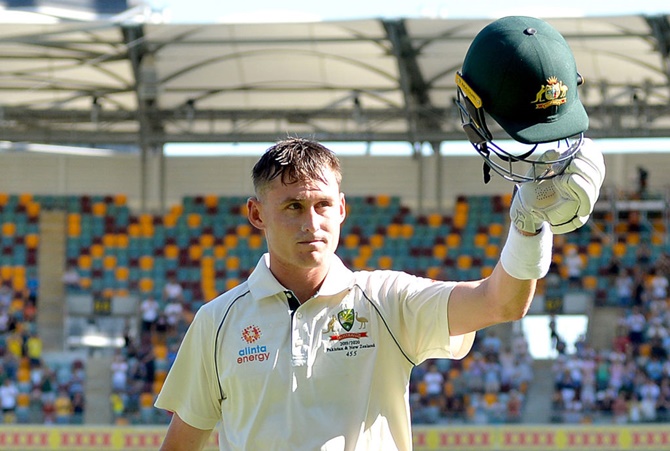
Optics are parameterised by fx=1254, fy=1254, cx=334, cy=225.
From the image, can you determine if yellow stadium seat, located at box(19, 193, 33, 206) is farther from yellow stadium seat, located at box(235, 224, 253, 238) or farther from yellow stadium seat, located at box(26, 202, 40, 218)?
yellow stadium seat, located at box(235, 224, 253, 238)

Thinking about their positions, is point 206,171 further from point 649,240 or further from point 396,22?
point 649,240

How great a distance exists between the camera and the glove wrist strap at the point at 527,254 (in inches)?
112

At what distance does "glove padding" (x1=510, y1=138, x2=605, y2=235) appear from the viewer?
8.72 feet

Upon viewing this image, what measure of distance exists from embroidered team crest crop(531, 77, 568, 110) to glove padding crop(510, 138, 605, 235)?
123mm

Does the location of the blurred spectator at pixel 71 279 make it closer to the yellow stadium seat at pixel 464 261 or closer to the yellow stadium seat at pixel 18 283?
the yellow stadium seat at pixel 18 283

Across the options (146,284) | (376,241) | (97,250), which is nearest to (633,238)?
(376,241)

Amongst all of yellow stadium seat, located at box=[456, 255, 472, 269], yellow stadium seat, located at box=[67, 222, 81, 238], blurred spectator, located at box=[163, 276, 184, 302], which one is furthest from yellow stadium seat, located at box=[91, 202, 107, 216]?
yellow stadium seat, located at box=[456, 255, 472, 269]

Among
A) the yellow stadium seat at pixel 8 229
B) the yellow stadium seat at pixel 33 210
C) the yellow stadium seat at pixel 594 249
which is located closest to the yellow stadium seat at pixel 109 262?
the yellow stadium seat at pixel 33 210

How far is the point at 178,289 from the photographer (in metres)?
22.4

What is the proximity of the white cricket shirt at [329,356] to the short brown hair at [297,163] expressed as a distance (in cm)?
27

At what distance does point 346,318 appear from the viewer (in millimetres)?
3285

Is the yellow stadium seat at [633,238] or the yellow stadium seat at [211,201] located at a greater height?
the yellow stadium seat at [211,201]

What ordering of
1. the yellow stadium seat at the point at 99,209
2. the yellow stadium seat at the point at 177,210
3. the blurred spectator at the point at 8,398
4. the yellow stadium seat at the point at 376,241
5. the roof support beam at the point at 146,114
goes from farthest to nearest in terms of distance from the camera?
the yellow stadium seat at the point at 177,210, the yellow stadium seat at the point at 99,209, the yellow stadium seat at the point at 376,241, the roof support beam at the point at 146,114, the blurred spectator at the point at 8,398

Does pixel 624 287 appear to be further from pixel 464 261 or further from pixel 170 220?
pixel 170 220
